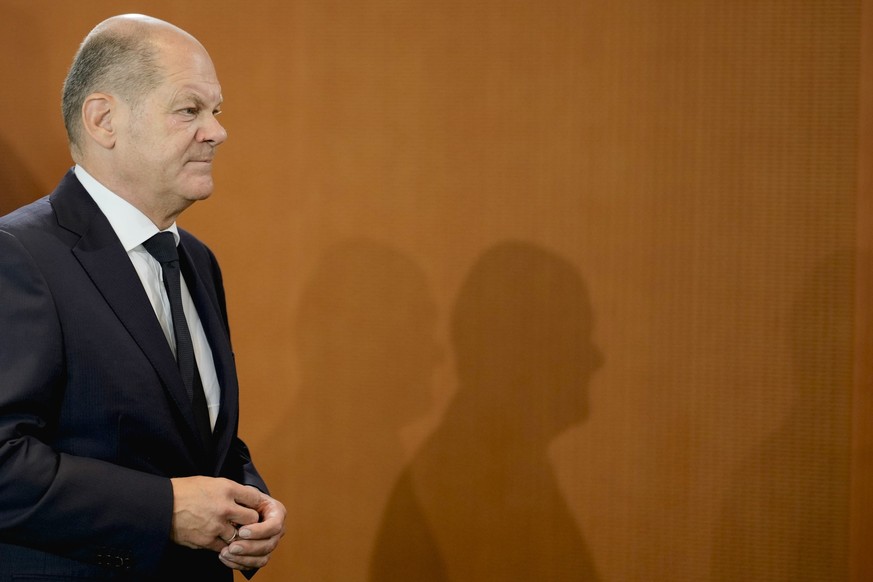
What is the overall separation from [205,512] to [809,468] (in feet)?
5.57

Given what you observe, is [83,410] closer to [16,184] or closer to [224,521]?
[224,521]

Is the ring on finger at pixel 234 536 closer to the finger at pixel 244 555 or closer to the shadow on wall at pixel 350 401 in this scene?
the finger at pixel 244 555

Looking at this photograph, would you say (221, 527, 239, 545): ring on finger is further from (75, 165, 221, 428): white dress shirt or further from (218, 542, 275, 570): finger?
(75, 165, 221, 428): white dress shirt

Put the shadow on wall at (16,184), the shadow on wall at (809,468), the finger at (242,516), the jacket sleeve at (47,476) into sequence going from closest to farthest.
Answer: the jacket sleeve at (47,476)
the finger at (242,516)
the shadow on wall at (809,468)
the shadow on wall at (16,184)

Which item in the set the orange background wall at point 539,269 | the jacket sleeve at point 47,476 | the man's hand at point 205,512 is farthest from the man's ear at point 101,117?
the orange background wall at point 539,269

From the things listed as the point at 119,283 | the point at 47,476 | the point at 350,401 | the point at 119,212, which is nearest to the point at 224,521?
the point at 47,476

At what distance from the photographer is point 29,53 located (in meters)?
2.48

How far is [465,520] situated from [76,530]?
4.57 feet

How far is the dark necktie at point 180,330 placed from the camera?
1387 millimetres

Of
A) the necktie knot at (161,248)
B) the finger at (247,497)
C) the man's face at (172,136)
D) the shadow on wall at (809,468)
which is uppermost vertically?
the man's face at (172,136)

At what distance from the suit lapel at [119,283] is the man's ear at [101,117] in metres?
0.11

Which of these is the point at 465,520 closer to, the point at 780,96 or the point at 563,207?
the point at 563,207

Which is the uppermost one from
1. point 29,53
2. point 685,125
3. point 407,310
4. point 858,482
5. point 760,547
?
point 29,53

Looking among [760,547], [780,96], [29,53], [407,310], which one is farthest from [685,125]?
[29,53]
